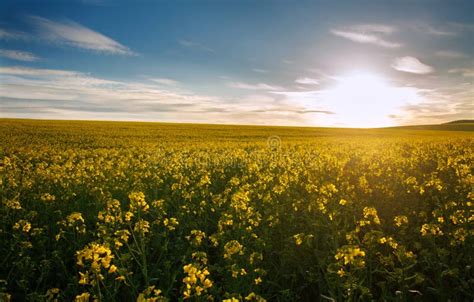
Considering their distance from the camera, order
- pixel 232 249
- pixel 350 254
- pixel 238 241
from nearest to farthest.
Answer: pixel 350 254 < pixel 232 249 < pixel 238 241

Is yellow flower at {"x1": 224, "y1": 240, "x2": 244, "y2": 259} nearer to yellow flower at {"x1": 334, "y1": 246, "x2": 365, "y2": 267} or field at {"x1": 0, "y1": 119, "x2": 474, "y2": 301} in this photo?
field at {"x1": 0, "y1": 119, "x2": 474, "y2": 301}

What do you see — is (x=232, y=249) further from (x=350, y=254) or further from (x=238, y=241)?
(x=238, y=241)

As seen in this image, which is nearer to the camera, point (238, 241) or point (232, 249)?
point (232, 249)

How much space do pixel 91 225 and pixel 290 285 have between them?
4.02 m

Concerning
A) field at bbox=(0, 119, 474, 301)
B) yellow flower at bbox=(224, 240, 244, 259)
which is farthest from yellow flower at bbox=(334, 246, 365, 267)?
yellow flower at bbox=(224, 240, 244, 259)

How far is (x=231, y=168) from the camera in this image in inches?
483

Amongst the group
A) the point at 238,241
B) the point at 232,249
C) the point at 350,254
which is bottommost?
the point at 238,241

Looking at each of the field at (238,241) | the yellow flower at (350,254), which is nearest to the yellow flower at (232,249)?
the field at (238,241)

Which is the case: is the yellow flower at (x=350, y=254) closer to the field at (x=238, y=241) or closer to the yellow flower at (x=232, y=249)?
the field at (x=238, y=241)

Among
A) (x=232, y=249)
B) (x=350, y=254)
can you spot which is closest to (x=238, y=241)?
(x=232, y=249)

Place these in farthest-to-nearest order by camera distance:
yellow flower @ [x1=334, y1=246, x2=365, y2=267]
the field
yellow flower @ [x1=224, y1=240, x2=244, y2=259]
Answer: the field, yellow flower @ [x1=224, y1=240, x2=244, y2=259], yellow flower @ [x1=334, y1=246, x2=365, y2=267]

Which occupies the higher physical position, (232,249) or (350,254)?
(350,254)

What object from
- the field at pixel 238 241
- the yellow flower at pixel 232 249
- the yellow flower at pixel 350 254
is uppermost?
the yellow flower at pixel 350 254

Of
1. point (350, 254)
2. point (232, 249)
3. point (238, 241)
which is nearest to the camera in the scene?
point (350, 254)
